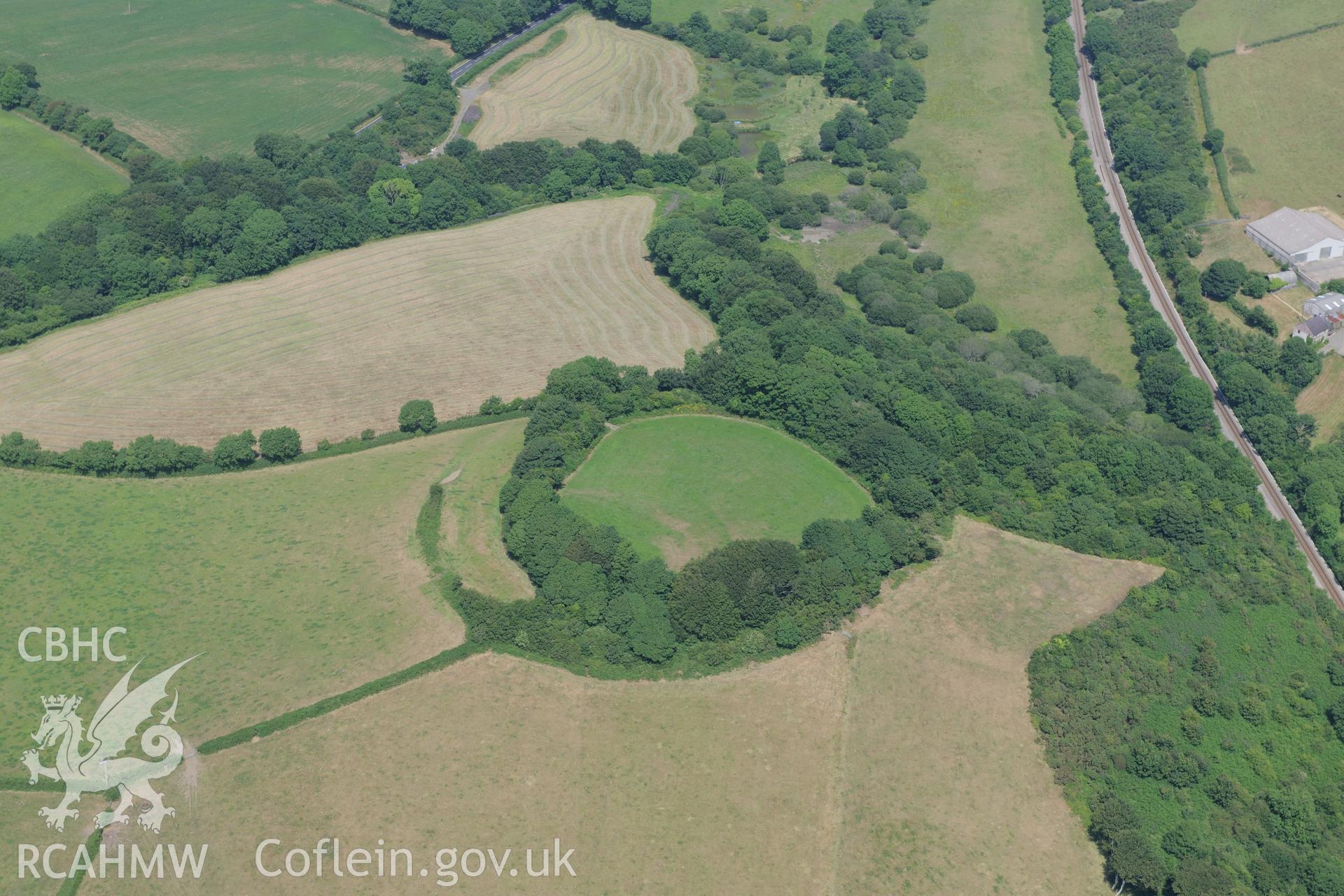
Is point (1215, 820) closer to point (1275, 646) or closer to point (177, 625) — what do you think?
point (1275, 646)

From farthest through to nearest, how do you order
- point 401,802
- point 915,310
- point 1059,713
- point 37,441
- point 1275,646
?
point 915,310 < point 37,441 < point 1275,646 < point 1059,713 < point 401,802

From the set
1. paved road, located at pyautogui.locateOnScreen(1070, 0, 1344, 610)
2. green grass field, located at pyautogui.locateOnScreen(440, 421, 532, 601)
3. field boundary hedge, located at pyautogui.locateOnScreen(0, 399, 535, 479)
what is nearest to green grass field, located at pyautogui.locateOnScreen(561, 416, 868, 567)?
green grass field, located at pyautogui.locateOnScreen(440, 421, 532, 601)

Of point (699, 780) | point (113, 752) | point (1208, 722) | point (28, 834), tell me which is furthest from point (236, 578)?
point (1208, 722)

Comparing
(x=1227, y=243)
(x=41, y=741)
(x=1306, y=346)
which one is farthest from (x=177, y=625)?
(x=1227, y=243)

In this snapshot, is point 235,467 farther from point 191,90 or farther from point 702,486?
point 191,90

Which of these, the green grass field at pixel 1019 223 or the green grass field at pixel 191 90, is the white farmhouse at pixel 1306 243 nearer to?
the green grass field at pixel 1019 223

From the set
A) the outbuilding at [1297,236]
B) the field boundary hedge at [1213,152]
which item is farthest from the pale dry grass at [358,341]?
the field boundary hedge at [1213,152]

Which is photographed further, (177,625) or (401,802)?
(177,625)

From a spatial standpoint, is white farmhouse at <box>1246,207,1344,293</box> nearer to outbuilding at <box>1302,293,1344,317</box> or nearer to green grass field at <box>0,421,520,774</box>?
outbuilding at <box>1302,293,1344,317</box>
